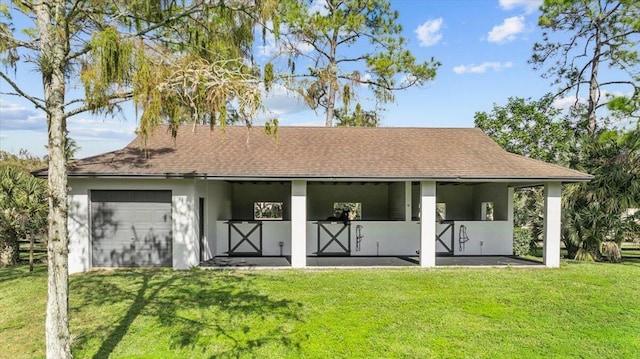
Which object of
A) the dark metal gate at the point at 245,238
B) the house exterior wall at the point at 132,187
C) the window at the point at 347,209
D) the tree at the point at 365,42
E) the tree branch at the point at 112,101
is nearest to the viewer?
the tree branch at the point at 112,101

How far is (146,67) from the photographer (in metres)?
3.78

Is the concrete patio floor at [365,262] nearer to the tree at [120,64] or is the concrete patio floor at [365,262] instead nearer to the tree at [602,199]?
the tree at [602,199]

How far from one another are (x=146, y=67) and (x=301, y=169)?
7237 mm

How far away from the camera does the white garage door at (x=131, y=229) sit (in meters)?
10.7

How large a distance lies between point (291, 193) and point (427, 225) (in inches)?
155

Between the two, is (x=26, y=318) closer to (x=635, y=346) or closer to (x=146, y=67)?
(x=146, y=67)

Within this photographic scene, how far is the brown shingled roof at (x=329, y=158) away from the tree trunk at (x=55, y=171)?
18.1 ft

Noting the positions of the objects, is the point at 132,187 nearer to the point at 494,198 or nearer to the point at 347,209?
the point at 347,209

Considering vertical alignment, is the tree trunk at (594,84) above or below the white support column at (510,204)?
above

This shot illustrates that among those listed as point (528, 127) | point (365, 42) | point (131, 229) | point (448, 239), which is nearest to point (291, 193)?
point (131, 229)

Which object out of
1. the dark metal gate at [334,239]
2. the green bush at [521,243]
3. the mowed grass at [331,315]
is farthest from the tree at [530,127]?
the dark metal gate at [334,239]

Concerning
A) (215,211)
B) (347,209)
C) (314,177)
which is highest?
(314,177)

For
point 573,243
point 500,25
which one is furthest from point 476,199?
point 500,25

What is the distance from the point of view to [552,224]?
1109 centimetres
